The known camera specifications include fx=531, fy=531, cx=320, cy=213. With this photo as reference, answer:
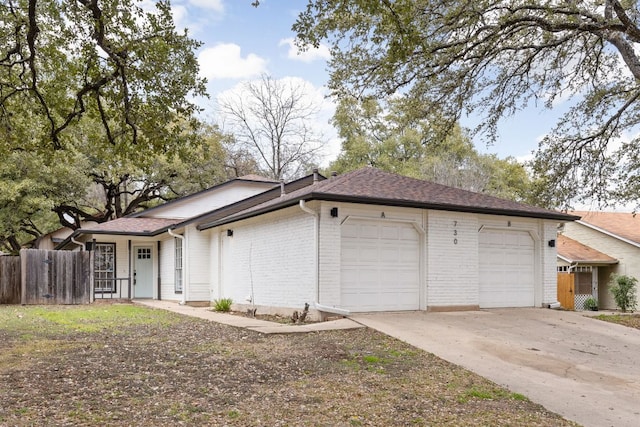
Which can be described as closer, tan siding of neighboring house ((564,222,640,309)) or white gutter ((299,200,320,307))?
white gutter ((299,200,320,307))

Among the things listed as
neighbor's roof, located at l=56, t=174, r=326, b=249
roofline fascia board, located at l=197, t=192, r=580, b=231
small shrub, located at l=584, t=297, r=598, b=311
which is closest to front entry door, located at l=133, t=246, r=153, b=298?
neighbor's roof, located at l=56, t=174, r=326, b=249

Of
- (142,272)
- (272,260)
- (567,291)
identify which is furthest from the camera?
(142,272)

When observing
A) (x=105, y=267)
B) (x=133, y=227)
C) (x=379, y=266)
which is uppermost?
(x=133, y=227)

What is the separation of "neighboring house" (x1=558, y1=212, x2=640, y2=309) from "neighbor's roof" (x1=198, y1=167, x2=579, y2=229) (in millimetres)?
10762

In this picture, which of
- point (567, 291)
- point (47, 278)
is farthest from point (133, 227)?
point (567, 291)

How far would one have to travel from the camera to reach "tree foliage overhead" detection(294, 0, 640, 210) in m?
11.4

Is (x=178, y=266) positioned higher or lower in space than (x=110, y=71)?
lower

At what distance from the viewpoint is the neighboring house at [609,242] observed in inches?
901

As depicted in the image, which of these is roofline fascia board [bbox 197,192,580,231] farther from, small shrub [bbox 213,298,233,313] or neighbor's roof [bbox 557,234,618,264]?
neighbor's roof [bbox 557,234,618,264]

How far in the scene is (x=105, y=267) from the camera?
67.8 feet

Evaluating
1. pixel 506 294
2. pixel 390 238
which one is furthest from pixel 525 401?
pixel 506 294

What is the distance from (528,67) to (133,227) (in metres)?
14.8

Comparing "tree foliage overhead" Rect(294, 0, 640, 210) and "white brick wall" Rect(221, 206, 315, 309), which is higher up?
"tree foliage overhead" Rect(294, 0, 640, 210)

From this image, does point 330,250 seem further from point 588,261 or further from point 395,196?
point 588,261
